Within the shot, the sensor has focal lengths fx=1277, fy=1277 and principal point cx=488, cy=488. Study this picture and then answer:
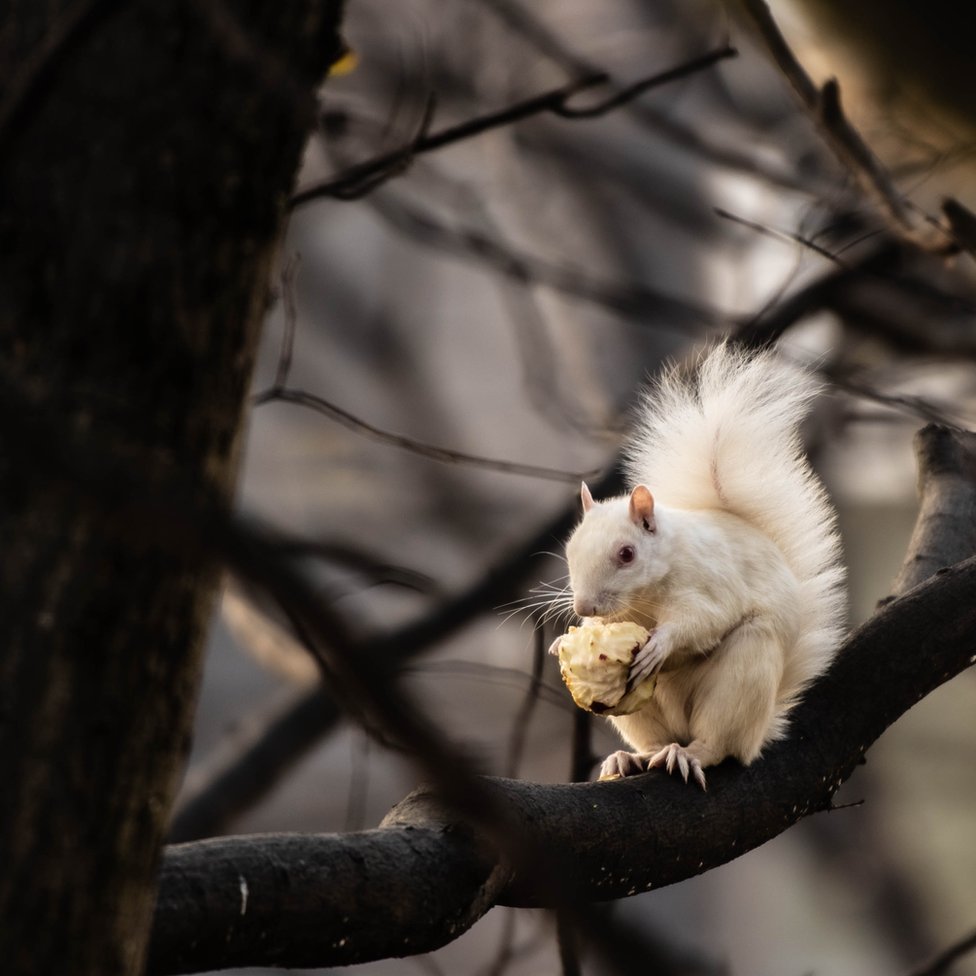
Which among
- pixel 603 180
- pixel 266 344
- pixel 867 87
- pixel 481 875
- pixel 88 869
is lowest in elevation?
pixel 88 869

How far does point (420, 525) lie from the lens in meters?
6.42

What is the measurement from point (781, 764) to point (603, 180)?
4385 mm

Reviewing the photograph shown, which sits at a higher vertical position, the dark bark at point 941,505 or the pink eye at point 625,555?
the dark bark at point 941,505

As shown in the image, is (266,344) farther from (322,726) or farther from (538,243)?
(322,726)

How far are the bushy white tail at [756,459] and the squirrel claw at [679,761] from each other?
0.37 meters

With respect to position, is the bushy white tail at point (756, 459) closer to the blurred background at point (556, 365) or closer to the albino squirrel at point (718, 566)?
the albino squirrel at point (718, 566)

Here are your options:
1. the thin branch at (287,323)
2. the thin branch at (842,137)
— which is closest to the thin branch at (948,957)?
the thin branch at (842,137)

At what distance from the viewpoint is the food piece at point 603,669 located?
4.73ft

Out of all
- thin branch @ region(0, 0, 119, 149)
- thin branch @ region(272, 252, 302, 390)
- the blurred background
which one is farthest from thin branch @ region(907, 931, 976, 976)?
thin branch @ region(0, 0, 119, 149)

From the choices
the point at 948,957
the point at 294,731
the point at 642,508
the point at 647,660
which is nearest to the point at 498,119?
the point at 642,508

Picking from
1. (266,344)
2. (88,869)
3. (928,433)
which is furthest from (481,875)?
(266,344)

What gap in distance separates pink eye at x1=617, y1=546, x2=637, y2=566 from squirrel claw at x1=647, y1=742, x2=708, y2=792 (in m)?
0.28

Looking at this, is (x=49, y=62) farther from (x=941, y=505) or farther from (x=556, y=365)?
(x=556, y=365)

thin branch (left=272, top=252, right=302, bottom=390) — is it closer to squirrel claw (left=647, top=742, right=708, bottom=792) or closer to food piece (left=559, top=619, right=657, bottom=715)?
food piece (left=559, top=619, right=657, bottom=715)
